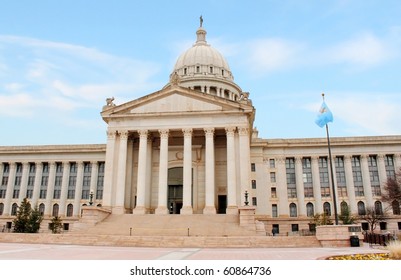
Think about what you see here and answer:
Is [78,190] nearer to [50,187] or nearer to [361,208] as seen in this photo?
[50,187]

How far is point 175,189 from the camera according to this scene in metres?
49.5

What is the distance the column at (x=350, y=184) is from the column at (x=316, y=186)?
15.3 feet

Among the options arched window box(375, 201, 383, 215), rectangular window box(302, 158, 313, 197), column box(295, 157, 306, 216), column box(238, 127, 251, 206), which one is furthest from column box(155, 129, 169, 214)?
Result: arched window box(375, 201, 383, 215)

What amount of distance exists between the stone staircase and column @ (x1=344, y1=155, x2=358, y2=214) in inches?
1128

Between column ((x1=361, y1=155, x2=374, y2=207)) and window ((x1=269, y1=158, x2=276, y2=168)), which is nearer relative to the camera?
column ((x1=361, y1=155, x2=374, y2=207))

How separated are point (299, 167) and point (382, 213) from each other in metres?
14.7

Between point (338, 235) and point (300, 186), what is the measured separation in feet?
112

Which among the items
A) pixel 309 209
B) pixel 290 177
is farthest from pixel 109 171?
pixel 309 209

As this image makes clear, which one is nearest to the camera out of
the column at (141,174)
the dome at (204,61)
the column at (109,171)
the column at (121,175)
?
the column at (141,174)

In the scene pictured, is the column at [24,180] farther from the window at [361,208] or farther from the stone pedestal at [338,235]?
the window at [361,208]

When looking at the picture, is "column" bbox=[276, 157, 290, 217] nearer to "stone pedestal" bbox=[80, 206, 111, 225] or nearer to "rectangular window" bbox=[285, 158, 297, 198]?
"rectangular window" bbox=[285, 158, 297, 198]

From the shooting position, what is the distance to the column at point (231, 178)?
41.9 metres

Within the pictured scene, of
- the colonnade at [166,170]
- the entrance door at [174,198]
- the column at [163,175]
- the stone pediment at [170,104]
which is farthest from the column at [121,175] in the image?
the entrance door at [174,198]

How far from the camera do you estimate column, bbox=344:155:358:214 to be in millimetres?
57825
